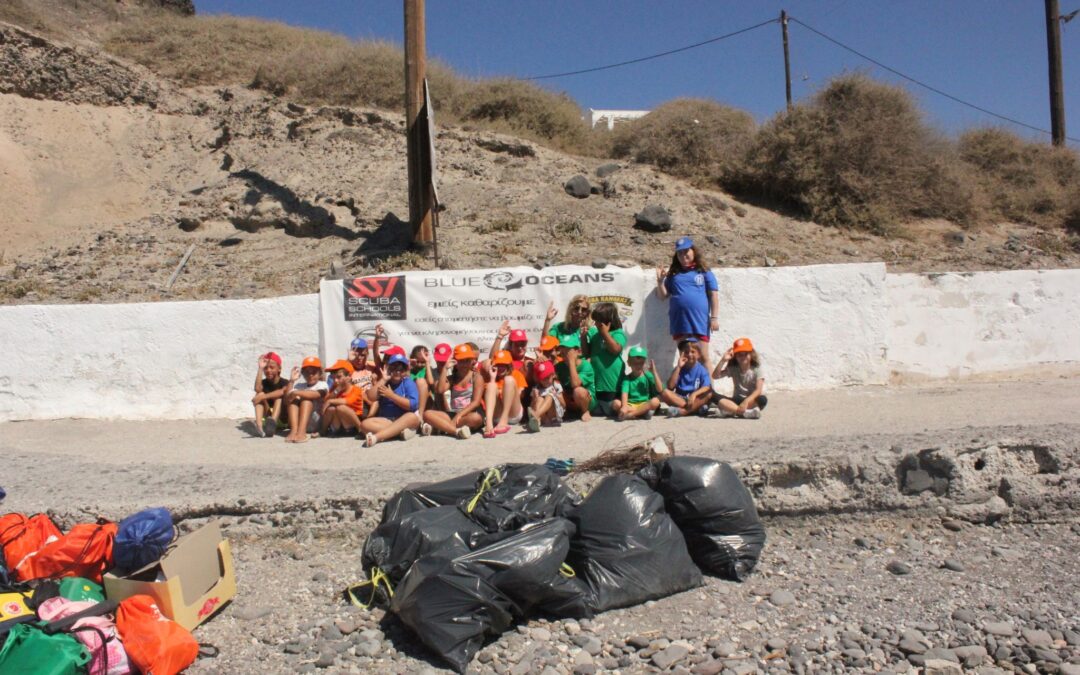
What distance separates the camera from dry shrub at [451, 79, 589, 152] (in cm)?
1722

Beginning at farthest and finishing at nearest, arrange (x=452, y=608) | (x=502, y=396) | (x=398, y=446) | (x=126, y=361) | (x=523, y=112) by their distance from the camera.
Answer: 1. (x=523, y=112)
2. (x=126, y=361)
3. (x=502, y=396)
4. (x=398, y=446)
5. (x=452, y=608)

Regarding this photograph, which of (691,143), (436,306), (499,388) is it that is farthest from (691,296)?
(691,143)

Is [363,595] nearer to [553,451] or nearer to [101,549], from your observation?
[101,549]

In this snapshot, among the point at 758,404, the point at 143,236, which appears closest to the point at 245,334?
the point at 758,404

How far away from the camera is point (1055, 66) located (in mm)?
19641

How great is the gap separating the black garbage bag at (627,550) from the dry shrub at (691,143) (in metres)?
11.7

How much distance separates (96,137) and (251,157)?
4360mm

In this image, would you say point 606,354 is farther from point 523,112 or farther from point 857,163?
point 523,112

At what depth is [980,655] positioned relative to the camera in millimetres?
3832

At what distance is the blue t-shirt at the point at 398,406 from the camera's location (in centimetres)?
721

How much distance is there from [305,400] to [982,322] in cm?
720

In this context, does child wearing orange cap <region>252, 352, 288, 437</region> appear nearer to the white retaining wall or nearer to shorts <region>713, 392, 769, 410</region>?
the white retaining wall

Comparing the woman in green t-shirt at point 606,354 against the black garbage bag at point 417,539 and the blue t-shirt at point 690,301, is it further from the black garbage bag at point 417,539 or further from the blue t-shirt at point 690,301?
the black garbage bag at point 417,539

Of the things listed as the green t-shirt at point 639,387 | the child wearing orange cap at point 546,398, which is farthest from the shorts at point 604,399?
the child wearing orange cap at point 546,398
